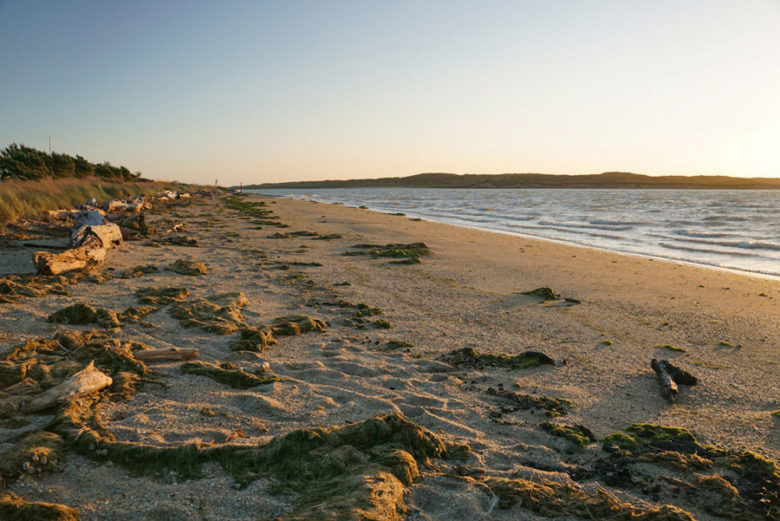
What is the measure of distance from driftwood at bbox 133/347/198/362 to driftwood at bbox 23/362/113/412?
53cm

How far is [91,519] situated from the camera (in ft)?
7.17

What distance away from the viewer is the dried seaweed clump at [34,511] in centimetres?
208

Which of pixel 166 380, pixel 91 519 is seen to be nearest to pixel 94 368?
pixel 166 380

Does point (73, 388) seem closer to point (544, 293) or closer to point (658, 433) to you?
point (658, 433)

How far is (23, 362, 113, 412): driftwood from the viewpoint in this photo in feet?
10.4

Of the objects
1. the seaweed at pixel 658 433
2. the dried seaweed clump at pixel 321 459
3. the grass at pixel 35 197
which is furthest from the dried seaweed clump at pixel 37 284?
the seaweed at pixel 658 433

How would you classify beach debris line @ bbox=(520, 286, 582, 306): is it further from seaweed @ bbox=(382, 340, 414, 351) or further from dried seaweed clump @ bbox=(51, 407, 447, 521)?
A: dried seaweed clump @ bbox=(51, 407, 447, 521)

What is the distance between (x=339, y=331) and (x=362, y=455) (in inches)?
113

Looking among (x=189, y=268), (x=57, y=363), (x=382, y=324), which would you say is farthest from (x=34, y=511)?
(x=189, y=268)

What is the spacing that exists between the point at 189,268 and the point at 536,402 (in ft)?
22.3

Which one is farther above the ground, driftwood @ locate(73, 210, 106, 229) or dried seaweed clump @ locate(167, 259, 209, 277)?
driftwood @ locate(73, 210, 106, 229)

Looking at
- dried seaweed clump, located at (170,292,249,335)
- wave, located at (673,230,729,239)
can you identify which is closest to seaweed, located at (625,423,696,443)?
dried seaweed clump, located at (170,292,249,335)

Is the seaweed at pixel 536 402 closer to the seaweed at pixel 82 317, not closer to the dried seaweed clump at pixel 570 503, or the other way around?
the dried seaweed clump at pixel 570 503

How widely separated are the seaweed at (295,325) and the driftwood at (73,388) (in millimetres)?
2014
